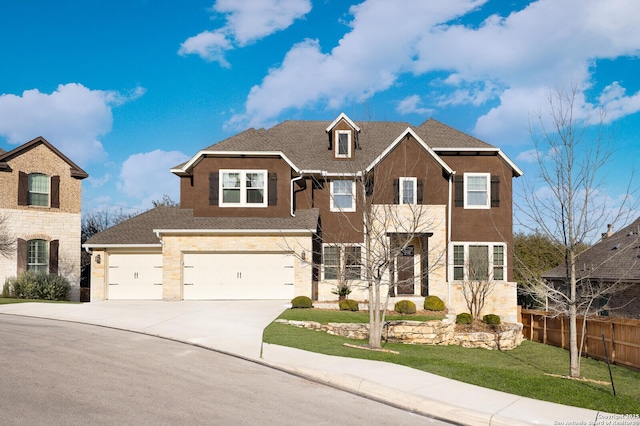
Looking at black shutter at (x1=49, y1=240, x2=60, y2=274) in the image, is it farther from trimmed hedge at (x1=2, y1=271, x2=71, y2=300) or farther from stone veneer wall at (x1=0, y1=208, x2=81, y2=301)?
trimmed hedge at (x1=2, y1=271, x2=71, y2=300)

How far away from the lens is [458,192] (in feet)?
82.6

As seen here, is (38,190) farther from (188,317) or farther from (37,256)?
(188,317)

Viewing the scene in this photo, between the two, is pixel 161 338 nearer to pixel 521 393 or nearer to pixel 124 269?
pixel 521 393

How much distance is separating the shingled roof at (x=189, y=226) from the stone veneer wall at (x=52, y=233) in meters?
4.77

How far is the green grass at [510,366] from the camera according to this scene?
930 centimetres

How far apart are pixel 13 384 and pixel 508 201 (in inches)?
837

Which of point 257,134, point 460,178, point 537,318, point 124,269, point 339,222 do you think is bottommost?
point 537,318

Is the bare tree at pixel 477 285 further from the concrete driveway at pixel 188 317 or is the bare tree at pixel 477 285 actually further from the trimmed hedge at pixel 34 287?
the trimmed hedge at pixel 34 287

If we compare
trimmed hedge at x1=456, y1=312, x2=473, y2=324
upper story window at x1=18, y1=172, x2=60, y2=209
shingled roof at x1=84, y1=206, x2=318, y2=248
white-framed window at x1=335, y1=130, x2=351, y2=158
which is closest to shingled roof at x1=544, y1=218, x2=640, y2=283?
trimmed hedge at x1=456, y1=312, x2=473, y2=324

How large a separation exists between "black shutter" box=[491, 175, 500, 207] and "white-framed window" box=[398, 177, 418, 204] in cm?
364

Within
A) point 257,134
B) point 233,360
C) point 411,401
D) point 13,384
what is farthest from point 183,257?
point 411,401

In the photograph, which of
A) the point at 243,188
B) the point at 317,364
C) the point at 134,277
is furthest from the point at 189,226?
the point at 317,364

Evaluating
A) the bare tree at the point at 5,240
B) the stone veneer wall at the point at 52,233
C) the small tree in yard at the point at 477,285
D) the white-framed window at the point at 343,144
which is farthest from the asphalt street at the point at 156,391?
the white-framed window at the point at 343,144

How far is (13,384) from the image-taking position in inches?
350
